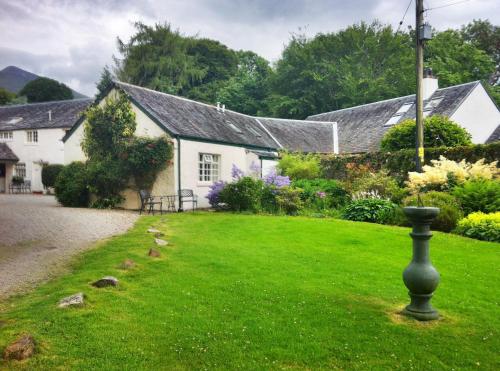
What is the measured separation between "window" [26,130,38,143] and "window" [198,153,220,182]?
19803 mm

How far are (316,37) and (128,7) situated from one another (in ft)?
129

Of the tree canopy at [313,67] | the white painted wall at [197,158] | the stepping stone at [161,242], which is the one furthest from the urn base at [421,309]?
the tree canopy at [313,67]

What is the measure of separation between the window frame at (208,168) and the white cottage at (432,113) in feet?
33.9

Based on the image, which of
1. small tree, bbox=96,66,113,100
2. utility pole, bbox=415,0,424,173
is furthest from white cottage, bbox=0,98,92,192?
utility pole, bbox=415,0,424,173

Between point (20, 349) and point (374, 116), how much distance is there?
27367 millimetres

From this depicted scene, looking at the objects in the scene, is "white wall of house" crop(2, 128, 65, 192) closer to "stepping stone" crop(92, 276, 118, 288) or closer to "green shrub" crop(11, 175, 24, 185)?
"green shrub" crop(11, 175, 24, 185)

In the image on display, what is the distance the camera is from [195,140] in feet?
58.3

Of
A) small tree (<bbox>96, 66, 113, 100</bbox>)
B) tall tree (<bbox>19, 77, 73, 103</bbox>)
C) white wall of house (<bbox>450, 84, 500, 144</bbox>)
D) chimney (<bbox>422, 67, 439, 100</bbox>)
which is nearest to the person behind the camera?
white wall of house (<bbox>450, 84, 500, 144</bbox>)

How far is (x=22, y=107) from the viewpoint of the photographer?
121ft

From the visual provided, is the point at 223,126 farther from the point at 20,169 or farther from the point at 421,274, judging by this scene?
the point at 20,169

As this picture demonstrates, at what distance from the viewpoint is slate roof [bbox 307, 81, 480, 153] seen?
2348cm

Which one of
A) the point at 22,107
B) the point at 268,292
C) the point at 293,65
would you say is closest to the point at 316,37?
the point at 293,65

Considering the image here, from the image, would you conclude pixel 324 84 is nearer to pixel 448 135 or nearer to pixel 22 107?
pixel 448 135

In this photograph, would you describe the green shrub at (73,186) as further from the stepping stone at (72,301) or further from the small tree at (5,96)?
the small tree at (5,96)
